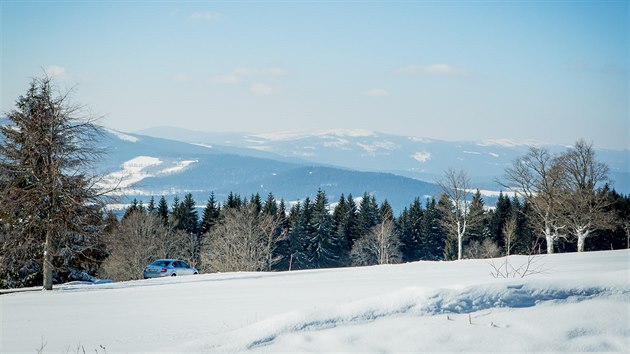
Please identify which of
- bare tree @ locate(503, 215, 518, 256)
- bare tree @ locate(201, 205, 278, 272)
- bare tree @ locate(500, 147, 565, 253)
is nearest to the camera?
bare tree @ locate(500, 147, 565, 253)

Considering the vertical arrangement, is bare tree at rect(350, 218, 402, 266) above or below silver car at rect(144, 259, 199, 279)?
below

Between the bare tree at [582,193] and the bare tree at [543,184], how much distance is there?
0.73m

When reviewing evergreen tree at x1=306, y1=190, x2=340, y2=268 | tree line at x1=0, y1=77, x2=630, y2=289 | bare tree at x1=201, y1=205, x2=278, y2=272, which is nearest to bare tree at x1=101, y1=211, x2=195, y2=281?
tree line at x1=0, y1=77, x2=630, y2=289

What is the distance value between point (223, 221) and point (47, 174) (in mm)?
46647

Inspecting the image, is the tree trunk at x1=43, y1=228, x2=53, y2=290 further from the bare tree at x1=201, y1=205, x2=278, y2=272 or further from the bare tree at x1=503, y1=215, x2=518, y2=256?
the bare tree at x1=503, y1=215, x2=518, y2=256

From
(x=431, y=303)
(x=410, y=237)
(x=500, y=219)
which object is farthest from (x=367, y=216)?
(x=431, y=303)

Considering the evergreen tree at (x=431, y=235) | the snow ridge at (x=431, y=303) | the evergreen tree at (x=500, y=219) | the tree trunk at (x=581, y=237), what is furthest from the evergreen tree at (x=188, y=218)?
the snow ridge at (x=431, y=303)

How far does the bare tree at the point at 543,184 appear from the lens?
45.6 m

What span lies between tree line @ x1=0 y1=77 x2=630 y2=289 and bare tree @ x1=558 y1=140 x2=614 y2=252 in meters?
0.10

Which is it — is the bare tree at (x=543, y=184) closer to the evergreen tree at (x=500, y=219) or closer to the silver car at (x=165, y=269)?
the silver car at (x=165, y=269)

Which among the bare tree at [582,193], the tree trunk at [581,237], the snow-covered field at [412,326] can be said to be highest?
the bare tree at [582,193]

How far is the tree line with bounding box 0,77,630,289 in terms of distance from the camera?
20.0 metres

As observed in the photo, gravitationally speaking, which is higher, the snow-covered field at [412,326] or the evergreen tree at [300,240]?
the snow-covered field at [412,326]

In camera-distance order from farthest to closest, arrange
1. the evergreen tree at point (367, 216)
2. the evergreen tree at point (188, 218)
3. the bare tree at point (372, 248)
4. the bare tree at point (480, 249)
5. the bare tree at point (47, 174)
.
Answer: the evergreen tree at point (367, 216)
the evergreen tree at point (188, 218)
the bare tree at point (372, 248)
the bare tree at point (480, 249)
the bare tree at point (47, 174)
